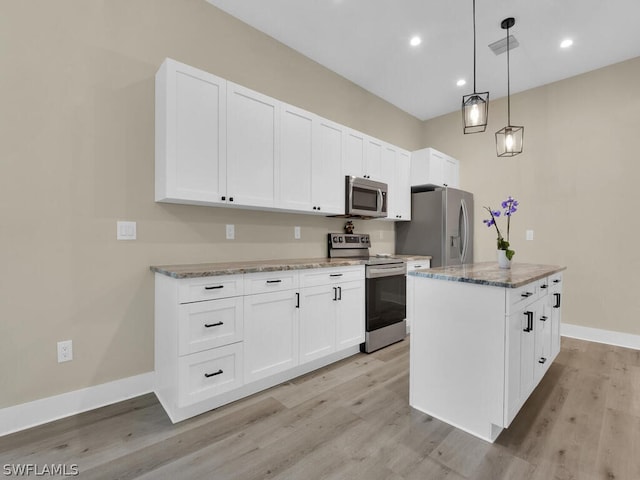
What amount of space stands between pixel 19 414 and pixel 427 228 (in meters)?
4.11

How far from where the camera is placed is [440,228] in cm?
391

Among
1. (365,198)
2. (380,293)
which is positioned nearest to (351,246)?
(365,198)

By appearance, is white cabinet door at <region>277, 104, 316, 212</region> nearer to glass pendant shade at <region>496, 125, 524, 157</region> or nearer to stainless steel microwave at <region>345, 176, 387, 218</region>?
stainless steel microwave at <region>345, 176, 387, 218</region>

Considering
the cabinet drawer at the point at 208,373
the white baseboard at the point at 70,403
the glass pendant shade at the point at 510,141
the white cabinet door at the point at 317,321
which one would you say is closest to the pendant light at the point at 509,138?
the glass pendant shade at the point at 510,141

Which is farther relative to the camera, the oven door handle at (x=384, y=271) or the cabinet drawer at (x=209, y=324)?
the oven door handle at (x=384, y=271)

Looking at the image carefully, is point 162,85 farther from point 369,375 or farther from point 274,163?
point 369,375

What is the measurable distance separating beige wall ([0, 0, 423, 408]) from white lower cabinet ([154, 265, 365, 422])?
0.30 m

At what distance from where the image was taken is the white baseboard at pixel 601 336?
330cm

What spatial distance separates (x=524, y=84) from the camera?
390 centimetres

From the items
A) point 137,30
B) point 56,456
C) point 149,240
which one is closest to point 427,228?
point 149,240

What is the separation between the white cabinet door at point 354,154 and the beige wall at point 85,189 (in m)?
1.41

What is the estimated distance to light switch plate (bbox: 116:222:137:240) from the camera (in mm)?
2121

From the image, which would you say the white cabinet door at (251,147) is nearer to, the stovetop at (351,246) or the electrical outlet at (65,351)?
the stovetop at (351,246)

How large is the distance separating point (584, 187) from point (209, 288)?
4318mm
